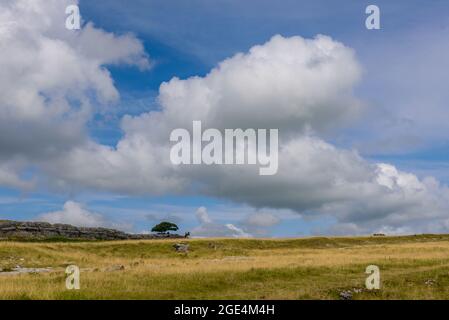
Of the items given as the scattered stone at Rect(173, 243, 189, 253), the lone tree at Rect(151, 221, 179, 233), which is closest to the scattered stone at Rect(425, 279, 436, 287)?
the scattered stone at Rect(173, 243, 189, 253)

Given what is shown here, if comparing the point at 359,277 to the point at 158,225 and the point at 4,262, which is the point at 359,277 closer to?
the point at 4,262

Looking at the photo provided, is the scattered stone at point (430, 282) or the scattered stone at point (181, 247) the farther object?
the scattered stone at point (181, 247)

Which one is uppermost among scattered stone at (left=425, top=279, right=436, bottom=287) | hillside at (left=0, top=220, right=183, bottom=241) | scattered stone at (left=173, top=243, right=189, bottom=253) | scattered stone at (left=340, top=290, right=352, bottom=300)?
hillside at (left=0, top=220, right=183, bottom=241)

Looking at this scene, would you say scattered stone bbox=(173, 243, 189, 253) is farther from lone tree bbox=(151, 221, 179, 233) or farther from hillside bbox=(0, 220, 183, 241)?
lone tree bbox=(151, 221, 179, 233)

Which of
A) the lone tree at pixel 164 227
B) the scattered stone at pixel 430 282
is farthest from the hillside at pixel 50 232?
the scattered stone at pixel 430 282

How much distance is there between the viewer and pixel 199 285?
26.8m

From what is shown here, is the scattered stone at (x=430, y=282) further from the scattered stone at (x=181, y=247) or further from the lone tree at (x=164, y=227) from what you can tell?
the lone tree at (x=164, y=227)

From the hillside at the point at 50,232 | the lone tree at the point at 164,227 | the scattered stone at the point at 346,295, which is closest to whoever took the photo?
the scattered stone at the point at 346,295

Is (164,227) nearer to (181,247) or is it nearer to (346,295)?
(181,247)

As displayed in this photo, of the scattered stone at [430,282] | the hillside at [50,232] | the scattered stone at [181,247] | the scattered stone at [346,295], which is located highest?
the hillside at [50,232]

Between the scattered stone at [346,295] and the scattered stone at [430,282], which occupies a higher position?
the scattered stone at [430,282]
